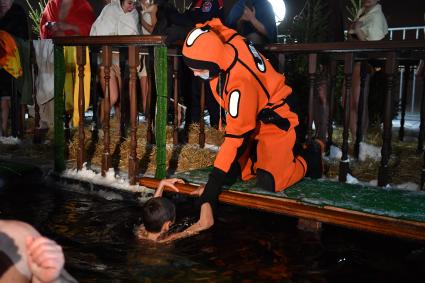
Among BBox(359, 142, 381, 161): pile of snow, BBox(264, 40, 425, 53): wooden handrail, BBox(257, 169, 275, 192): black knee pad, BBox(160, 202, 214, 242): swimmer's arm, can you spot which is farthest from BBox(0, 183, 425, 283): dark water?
BBox(359, 142, 381, 161): pile of snow

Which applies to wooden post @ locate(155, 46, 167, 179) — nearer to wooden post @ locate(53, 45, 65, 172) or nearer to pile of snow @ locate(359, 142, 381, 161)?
wooden post @ locate(53, 45, 65, 172)

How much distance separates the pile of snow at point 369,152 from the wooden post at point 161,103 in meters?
2.37

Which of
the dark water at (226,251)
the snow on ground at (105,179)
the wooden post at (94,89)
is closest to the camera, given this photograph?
the dark water at (226,251)

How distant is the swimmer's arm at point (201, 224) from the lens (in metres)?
3.64

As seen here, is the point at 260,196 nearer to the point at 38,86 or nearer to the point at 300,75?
the point at 38,86

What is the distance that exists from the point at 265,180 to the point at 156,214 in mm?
923

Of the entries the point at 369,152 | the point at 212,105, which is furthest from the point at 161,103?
the point at 369,152

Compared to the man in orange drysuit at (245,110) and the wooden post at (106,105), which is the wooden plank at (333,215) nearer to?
the man in orange drysuit at (245,110)

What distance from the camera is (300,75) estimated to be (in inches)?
311

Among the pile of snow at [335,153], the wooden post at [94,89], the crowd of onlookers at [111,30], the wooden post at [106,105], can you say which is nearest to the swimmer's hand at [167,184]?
the wooden post at [106,105]

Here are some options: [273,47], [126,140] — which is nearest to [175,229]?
[273,47]

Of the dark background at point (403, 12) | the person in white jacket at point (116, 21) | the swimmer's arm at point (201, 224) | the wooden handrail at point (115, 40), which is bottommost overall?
the swimmer's arm at point (201, 224)

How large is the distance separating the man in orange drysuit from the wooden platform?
0.17 m

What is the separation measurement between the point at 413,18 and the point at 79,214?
10.1m
